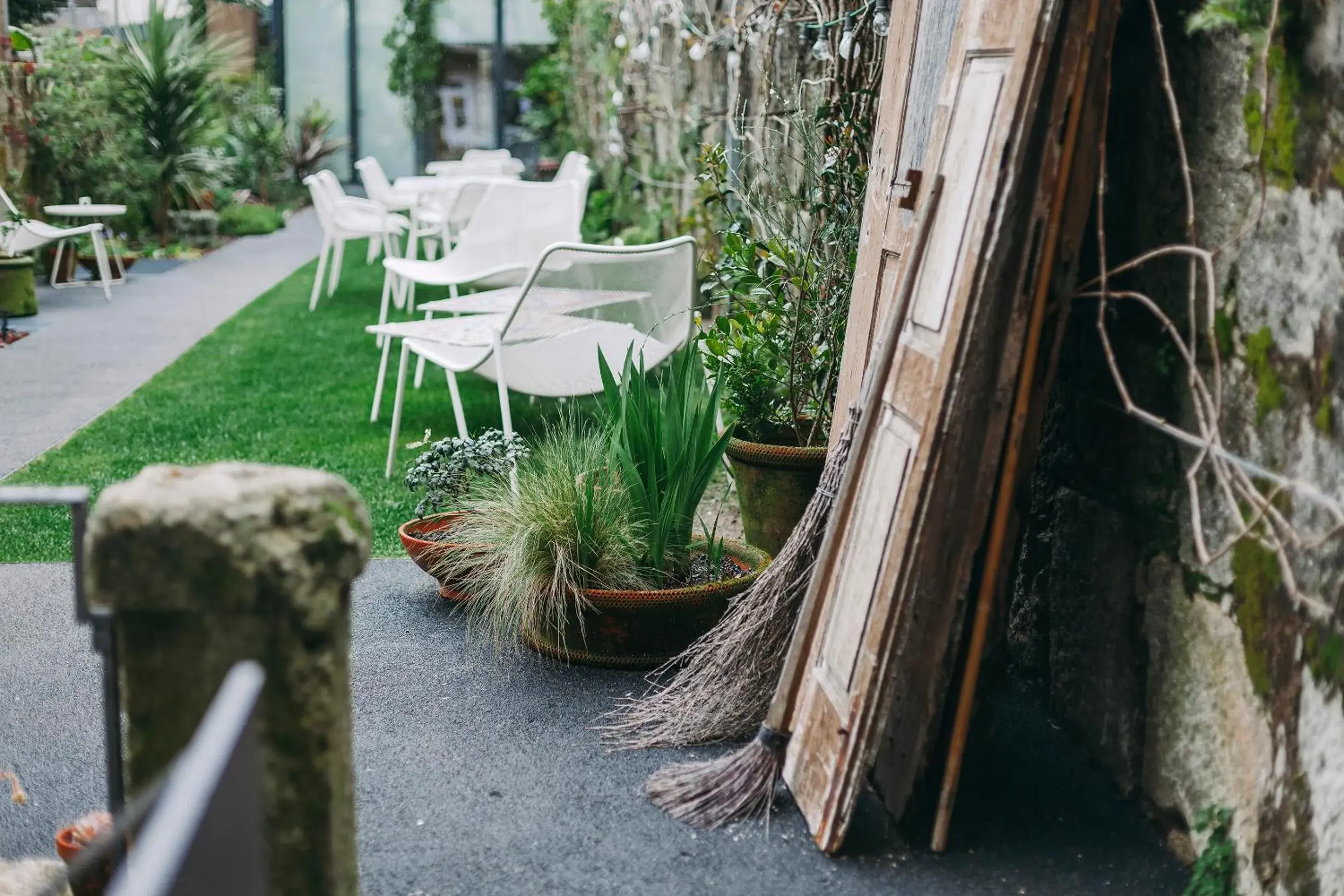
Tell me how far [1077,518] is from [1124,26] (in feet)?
3.18

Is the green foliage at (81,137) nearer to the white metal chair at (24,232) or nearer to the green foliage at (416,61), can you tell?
the white metal chair at (24,232)

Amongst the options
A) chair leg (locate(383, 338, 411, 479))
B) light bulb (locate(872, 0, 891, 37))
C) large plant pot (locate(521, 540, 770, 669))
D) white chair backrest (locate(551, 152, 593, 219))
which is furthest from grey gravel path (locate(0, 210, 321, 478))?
light bulb (locate(872, 0, 891, 37))

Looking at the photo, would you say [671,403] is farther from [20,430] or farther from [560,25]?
[560,25]

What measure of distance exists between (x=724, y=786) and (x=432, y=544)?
1336 mm

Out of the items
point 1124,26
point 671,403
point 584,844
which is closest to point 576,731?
point 584,844

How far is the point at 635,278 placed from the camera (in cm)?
437

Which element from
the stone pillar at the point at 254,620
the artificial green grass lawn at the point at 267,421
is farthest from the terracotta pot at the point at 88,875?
the artificial green grass lawn at the point at 267,421

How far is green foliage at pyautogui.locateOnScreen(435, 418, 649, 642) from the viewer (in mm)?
3201

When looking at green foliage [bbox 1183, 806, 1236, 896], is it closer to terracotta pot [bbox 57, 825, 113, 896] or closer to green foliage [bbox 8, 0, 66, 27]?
terracotta pot [bbox 57, 825, 113, 896]

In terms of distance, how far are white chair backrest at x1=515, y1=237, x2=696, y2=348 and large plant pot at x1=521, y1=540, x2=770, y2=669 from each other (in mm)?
1320

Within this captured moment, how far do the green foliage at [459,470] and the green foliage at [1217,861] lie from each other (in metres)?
2.16

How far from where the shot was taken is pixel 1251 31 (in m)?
2.03

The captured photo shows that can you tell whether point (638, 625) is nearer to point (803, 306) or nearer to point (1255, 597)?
point (803, 306)

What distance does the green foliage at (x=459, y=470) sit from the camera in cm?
380
